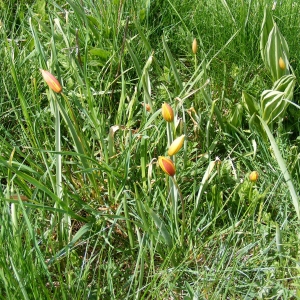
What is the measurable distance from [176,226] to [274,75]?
28.8 inches

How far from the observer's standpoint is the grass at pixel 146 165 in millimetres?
1263

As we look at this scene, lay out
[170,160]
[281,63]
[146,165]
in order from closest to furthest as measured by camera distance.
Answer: [170,160]
[146,165]
[281,63]

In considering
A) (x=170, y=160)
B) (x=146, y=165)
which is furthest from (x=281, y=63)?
(x=170, y=160)

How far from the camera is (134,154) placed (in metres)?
1.61

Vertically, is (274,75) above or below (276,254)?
above

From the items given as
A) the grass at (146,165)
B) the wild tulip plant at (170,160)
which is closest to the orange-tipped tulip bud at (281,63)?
the grass at (146,165)

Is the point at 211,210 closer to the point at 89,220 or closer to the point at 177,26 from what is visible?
the point at 89,220

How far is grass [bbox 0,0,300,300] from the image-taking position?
126 cm

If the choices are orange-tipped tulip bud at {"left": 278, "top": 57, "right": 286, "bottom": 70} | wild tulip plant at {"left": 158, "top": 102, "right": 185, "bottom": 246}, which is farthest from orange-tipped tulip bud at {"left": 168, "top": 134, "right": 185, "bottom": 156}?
orange-tipped tulip bud at {"left": 278, "top": 57, "right": 286, "bottom": 70}

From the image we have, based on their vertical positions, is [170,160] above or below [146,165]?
above

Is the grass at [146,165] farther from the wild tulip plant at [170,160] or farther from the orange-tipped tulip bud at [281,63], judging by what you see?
the orange-tipped tulip bud at [281,63]

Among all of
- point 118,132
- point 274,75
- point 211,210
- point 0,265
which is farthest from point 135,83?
point 0,265

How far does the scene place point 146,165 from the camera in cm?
152

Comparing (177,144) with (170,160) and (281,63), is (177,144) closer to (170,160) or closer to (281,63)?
(170,160)
